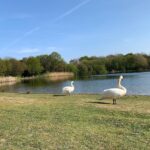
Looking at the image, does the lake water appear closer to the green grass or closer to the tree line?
the green grass

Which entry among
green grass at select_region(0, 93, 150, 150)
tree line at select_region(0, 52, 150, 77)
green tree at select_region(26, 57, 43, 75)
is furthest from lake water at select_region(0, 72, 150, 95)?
green tree at select_region(26, 57, 43, 75)

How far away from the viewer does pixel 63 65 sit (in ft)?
434

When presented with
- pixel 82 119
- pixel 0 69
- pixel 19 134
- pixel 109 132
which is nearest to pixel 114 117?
pixel 82 119

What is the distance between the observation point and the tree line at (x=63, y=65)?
364 ft

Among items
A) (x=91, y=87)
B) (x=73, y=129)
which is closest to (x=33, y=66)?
(x=91, y=87)

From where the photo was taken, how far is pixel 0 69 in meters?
97.4

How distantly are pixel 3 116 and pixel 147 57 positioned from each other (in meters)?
154

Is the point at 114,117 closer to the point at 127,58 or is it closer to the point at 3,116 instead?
the point at 3,116

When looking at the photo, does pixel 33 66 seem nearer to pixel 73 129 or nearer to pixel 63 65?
pixel 63 65

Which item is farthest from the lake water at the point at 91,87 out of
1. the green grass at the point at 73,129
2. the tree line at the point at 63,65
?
the tree line at the point at 63,65

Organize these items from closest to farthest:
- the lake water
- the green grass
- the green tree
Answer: the green grass
the lake water
the green tree

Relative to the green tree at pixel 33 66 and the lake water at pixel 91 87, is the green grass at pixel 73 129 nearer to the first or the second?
the lake water at pixel 91 87

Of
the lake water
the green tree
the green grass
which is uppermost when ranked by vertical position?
the green tree

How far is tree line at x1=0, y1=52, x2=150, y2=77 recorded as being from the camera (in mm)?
111062
